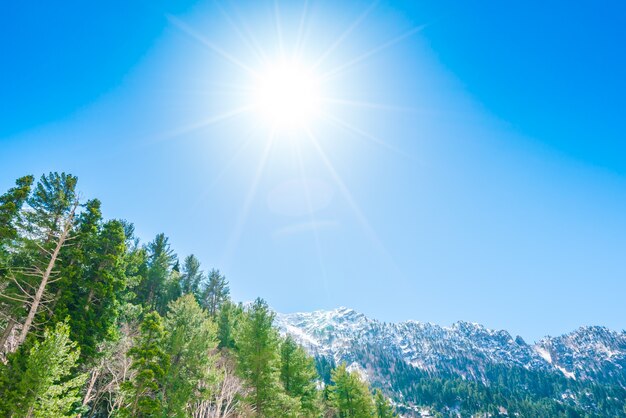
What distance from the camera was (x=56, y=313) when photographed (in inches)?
776

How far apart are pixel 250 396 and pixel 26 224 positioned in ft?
67.9

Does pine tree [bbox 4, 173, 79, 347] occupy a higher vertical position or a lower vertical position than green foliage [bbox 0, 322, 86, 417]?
higher

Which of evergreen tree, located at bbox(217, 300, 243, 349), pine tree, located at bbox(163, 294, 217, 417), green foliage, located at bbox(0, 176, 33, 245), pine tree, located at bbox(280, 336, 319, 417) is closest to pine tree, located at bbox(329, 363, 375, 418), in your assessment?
pine tree, located at bbox(280, 336, 319, 417)

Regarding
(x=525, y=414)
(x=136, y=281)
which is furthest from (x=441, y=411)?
→ (x=136, y=281)

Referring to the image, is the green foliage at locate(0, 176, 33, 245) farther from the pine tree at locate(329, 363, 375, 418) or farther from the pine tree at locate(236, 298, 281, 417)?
the pine tree at locate(329, 363, 375, 418)

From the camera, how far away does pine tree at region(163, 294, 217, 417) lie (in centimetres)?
1909

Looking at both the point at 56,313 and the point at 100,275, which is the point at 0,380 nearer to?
the point at 56,313

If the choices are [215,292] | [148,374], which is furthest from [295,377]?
[215,292]

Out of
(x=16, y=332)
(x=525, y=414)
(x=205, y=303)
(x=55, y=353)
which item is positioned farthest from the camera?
(x=525, y=414)

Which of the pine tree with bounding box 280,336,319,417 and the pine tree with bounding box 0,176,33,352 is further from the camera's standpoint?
the pine tree with bounding box 280,336,319,417

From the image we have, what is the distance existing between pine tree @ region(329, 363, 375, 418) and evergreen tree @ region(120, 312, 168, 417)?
21103 millimetres

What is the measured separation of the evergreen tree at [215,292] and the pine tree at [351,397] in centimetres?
2867

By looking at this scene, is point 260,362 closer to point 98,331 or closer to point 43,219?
point 98,331

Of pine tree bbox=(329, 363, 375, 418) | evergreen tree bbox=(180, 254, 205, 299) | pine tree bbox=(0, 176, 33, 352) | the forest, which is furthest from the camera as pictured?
evergreen tree bbox=(180, 254, 205, 299)
